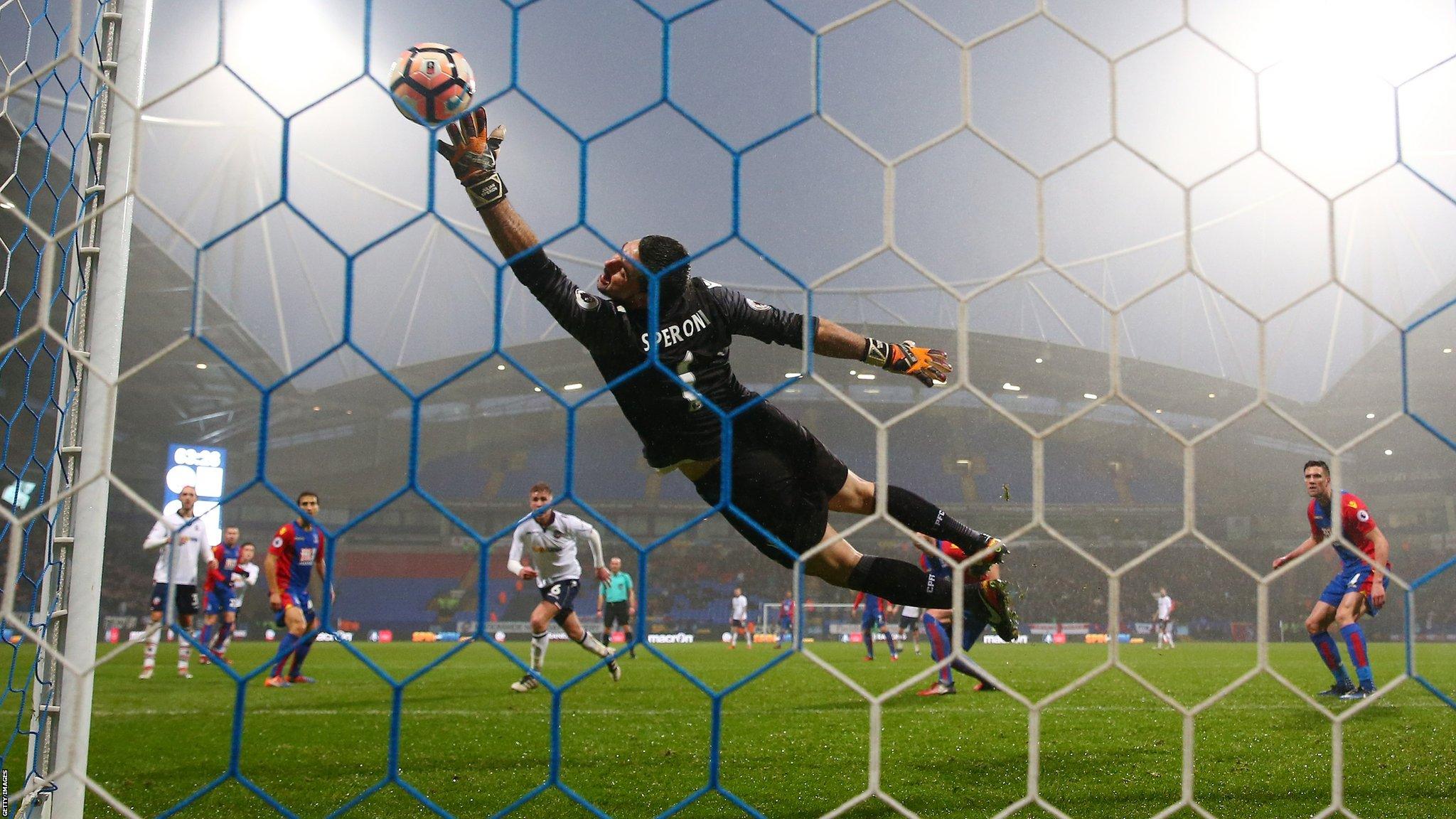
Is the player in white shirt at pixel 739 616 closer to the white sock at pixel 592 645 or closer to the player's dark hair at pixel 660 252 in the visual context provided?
the white sock at pixel 592 645

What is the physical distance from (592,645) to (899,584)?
3.59m

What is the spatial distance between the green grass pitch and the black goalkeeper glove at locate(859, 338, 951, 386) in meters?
0.98

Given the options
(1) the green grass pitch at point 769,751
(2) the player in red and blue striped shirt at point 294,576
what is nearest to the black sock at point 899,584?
(1) the green grass pitch at point 769,751

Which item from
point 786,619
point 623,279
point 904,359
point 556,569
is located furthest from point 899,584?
point 786,619

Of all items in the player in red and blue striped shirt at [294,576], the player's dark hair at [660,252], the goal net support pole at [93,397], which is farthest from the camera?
the player in red and blue striped shirt at [294,576]

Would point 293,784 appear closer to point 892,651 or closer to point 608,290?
point 608,290

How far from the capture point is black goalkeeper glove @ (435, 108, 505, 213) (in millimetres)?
1972

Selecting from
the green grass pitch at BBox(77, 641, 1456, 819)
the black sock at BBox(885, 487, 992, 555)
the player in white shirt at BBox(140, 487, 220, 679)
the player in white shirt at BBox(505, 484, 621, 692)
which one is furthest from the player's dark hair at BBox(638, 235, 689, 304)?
the player in white shirt at BBox(140, 487, 220, 679)

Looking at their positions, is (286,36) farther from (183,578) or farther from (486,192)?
(486,192)

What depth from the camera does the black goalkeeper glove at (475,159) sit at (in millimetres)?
1972

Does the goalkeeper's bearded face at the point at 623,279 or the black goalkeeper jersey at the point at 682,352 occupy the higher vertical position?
the goalkeeper's bearded face at the point at 623,279

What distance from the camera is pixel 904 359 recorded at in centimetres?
235

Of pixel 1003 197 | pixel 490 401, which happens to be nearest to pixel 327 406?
pixel 490 401

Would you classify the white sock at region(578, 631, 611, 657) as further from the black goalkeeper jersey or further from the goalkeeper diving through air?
the black goalkeeper jersey
